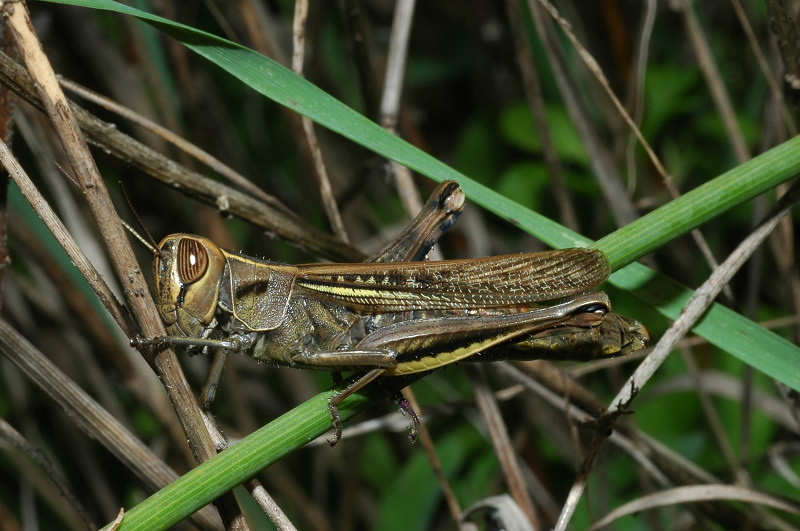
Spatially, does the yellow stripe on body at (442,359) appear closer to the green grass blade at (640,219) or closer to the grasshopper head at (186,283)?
the green grass blade at (640,219)

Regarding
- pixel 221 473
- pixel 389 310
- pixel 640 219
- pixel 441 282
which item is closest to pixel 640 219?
pixel 640 219

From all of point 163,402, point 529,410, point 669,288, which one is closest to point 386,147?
point 669,288

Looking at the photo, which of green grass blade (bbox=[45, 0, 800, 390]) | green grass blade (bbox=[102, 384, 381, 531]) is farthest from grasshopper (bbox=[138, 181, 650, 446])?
green grass blade (bbox=[102, 384, 381, 531])

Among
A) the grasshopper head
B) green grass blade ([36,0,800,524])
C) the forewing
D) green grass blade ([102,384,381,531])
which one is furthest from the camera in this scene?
the forewing

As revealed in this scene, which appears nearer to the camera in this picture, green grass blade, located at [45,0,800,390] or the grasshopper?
green grass blade, located at [45,0,800,390]

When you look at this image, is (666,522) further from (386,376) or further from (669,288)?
(386,376)

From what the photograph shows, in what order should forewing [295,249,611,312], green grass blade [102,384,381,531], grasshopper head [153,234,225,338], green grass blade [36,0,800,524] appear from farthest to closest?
forewing [295,249,611,312] < grasshopper head [153,234,225,338] < green grass blade [36,0,800,524] < green grass blade [102,384,381,531]

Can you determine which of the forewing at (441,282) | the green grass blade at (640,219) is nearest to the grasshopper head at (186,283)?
the forewing at (441,282)

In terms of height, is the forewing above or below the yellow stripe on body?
above

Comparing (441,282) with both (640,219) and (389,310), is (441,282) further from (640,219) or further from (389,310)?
(640,219)

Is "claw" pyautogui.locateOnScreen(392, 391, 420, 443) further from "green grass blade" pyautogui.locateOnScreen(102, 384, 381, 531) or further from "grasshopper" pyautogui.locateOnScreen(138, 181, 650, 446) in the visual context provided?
"green grass blade" pyautogui.locateOnScreen(102, 384, 381, 531)
